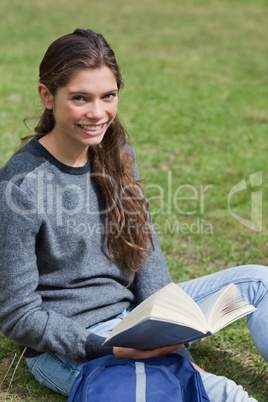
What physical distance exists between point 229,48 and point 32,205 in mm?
8326

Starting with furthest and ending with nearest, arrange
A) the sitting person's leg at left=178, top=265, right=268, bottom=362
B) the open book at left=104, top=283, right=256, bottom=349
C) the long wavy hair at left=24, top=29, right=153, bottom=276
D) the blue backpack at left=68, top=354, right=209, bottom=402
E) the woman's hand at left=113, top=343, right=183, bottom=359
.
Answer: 1. the sitting person's leg at left=178, top=265, right=268, bottom=362
2. the long wavy hair at left=24, top=29, right=153, bottom=276
3. the woman's hand at left=113, top=343, right=183, bottom=359
4. the blue backpack at left=68, top=354, right=209, bottom=402
5. the open book at left=104, top=283, right=256, bottom=349

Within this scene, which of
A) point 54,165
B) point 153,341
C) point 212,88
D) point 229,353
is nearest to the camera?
point 153,341

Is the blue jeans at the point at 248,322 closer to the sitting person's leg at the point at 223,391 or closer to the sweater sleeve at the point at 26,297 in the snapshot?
the sitting person's leg at the point at 223,391

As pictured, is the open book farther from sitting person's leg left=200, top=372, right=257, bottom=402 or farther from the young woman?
sitting person's leg left=200, top=372, right=257, bottom=402

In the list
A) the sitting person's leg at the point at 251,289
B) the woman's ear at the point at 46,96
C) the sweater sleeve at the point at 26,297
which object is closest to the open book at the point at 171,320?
the sweater sleeve at the point at 26,297

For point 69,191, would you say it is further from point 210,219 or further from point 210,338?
point 210,219

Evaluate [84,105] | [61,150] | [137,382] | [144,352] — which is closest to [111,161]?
[61,150]

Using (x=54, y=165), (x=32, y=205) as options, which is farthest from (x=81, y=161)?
(x=32, y=205)

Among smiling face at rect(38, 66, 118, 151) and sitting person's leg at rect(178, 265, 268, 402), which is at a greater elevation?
smiling face at rect(38, 66, 118, 151)

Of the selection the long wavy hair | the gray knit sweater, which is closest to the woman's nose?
the long wavy hair

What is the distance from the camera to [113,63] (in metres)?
2.18

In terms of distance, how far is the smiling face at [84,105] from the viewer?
2082 mm

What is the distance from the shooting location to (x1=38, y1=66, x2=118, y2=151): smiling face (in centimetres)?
208

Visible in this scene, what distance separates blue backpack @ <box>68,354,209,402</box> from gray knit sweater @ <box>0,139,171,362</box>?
18cm
